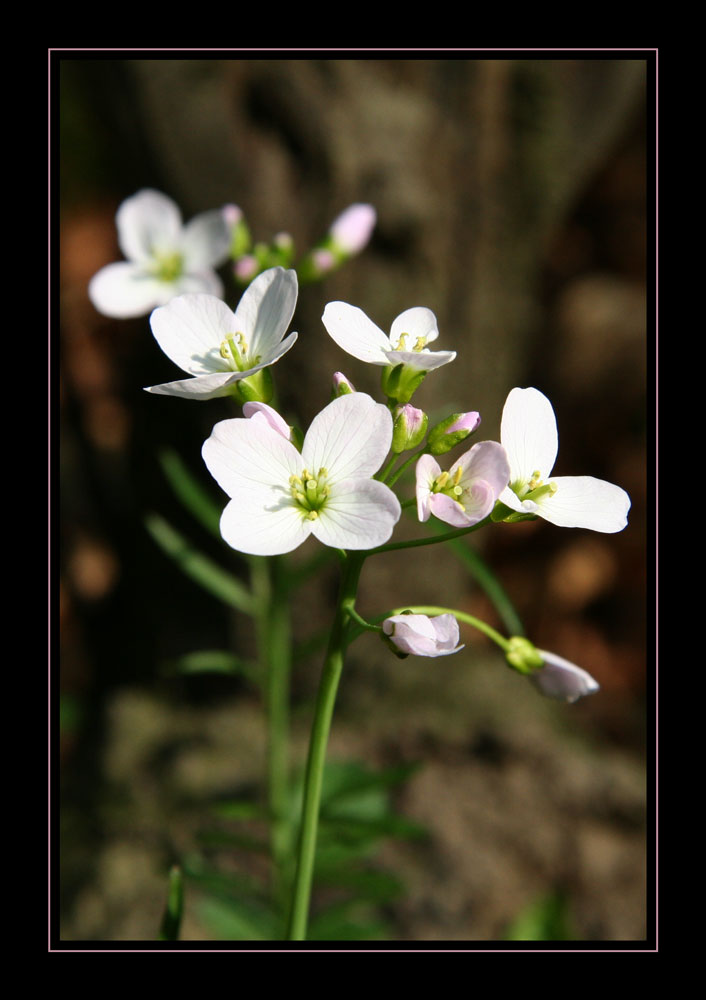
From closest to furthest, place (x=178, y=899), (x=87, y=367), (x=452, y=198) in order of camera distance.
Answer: (x=178, y=899) → (x=452, y=198) → (x=87, y=367)

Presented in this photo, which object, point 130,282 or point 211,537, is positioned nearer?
point 130,282

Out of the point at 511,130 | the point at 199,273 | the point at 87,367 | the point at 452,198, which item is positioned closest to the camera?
the point at 199,273

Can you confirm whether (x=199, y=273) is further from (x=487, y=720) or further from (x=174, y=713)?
(x=487, y=720)

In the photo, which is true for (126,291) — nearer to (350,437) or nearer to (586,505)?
(350,437)

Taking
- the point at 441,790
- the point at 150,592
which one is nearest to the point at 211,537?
the point at 150,592

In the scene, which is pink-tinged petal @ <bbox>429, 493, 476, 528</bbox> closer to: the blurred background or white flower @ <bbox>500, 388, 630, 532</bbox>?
white flower @ <bbox>500, 388, 630, 532</bbox>

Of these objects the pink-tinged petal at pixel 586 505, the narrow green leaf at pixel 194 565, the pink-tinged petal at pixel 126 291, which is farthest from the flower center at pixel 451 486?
the pink-tinged petal at pixel 126 291

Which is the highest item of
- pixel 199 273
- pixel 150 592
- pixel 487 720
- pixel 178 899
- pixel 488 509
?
pixel 199 273
